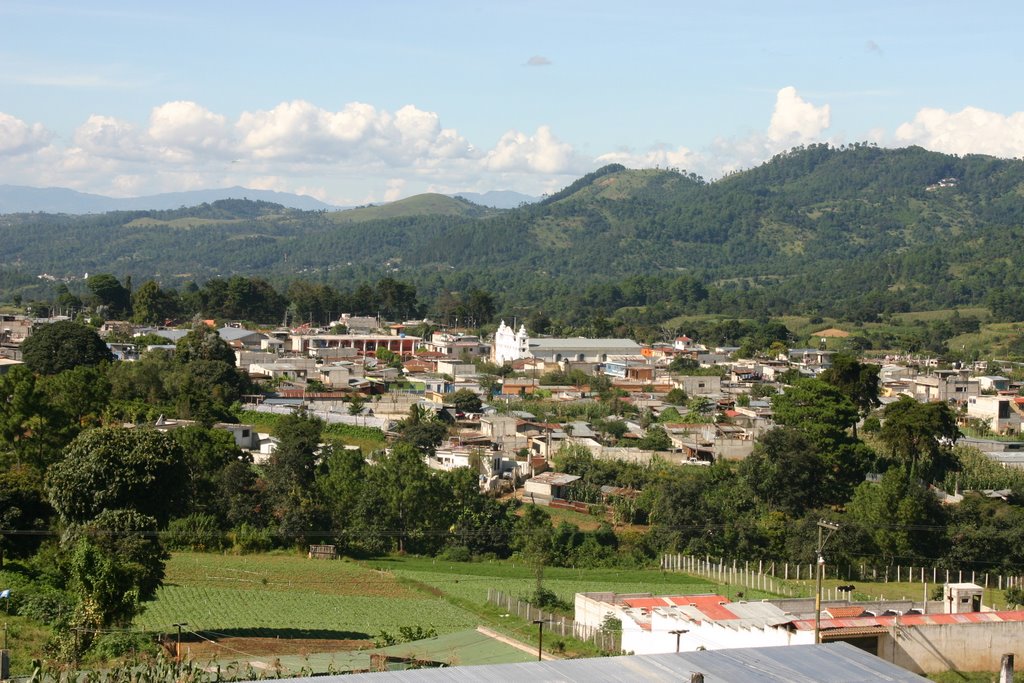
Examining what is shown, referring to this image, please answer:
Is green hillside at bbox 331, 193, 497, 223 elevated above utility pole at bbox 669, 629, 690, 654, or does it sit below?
above

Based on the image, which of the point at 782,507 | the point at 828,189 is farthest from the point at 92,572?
the point at 828,189

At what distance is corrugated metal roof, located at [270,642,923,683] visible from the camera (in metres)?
10.5

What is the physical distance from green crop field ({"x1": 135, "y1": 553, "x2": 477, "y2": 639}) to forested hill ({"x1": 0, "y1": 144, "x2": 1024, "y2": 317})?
182ft

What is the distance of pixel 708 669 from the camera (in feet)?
36.6

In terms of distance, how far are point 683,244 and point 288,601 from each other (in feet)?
352

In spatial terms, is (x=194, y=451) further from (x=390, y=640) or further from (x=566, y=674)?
(x=566, y=674)

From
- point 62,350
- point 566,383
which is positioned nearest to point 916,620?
point 62,350

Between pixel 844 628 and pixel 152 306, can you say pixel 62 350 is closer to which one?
pixel 152 306

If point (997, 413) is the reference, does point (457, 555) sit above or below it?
below

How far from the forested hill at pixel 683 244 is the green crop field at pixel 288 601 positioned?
182 feet

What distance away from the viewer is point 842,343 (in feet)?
199

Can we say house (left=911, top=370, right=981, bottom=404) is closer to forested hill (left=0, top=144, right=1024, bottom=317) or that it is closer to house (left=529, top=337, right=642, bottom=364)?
house (left=529, top=337, right=642, bottom=364)

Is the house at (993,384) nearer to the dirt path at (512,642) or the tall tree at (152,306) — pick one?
the dirt path at (512,642)

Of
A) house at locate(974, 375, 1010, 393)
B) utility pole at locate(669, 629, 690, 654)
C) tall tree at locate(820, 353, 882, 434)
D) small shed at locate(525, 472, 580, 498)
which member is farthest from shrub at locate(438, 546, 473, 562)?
house at locate(974, 375, 1010, 393)
